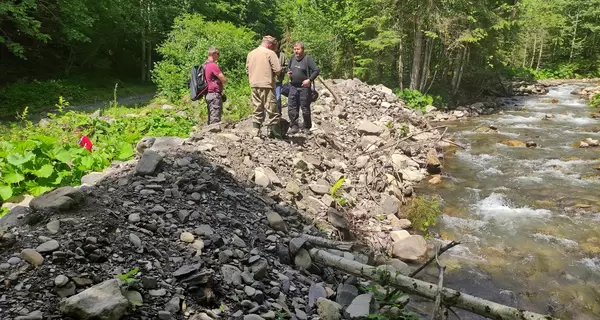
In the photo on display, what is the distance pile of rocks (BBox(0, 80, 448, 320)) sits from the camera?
2.97 metres

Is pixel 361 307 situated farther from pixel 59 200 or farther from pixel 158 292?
pixel 59 200

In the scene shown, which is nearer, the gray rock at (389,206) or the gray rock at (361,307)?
the gray rock at (361,307)

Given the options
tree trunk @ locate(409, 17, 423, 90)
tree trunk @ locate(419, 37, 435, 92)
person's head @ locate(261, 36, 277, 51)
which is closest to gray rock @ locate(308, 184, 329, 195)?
person's head @ locate(261, 36, 277, 51)

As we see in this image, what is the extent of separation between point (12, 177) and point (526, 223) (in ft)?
28.2

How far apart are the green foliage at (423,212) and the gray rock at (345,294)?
12.0ft

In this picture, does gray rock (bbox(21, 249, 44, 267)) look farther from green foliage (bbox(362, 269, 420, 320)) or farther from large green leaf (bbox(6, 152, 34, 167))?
green foliage (bbox(362, 269, 420, 320))

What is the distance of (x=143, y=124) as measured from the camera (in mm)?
9516

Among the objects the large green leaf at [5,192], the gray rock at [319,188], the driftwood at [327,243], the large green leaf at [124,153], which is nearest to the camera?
the driftwood at [327,243]

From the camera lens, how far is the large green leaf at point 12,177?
4.98m

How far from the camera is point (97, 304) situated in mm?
2635

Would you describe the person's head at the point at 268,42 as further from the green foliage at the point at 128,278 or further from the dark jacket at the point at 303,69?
the green foliage at the point at 128,278

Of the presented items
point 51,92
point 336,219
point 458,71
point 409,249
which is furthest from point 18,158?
point 458,71

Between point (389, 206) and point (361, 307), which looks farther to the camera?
point (389, 206)

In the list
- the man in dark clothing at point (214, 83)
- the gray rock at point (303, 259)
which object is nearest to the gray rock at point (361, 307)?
the gray rock at point (303, 259)
